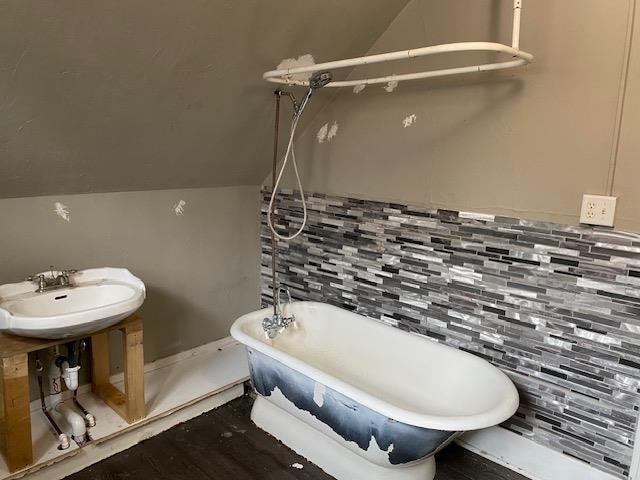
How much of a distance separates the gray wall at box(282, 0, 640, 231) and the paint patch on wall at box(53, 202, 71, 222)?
4.47 feet

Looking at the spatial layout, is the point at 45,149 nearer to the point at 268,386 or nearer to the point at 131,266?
the point at 131,266

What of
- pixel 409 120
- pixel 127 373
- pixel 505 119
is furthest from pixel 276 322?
pixel 505 119

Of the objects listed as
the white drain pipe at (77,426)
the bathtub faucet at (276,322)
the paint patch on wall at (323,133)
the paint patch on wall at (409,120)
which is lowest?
the white drain pipe at (77,426)

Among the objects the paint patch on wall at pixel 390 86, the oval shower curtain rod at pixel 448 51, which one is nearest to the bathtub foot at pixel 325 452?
the oval shower curtain rod at pixel 448 51

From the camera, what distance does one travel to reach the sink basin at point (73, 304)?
178 centimetres

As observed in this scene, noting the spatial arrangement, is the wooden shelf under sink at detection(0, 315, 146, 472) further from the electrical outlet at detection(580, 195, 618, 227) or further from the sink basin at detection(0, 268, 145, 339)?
the electrical outlet at detection(580, 195, 618, 227)

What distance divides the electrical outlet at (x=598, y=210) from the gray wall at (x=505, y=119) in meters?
0.03

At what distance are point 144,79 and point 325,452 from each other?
5.57ft

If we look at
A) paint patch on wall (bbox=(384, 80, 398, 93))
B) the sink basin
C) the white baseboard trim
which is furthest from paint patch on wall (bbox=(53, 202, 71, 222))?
the white baseboard trim

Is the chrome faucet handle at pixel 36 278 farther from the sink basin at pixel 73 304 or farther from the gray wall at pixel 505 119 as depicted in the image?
the gray wall at pixel 505 119

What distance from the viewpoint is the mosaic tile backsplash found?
1.81 m

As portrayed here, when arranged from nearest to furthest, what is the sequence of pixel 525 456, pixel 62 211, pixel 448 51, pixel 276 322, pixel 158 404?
pixel 448 51 < pixel 525 456 < pixel 62 211 < pixel 158 404 < pixel 276 322

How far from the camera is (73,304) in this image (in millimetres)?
2111

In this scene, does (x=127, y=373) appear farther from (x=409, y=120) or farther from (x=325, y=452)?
(x=409, y=120)
